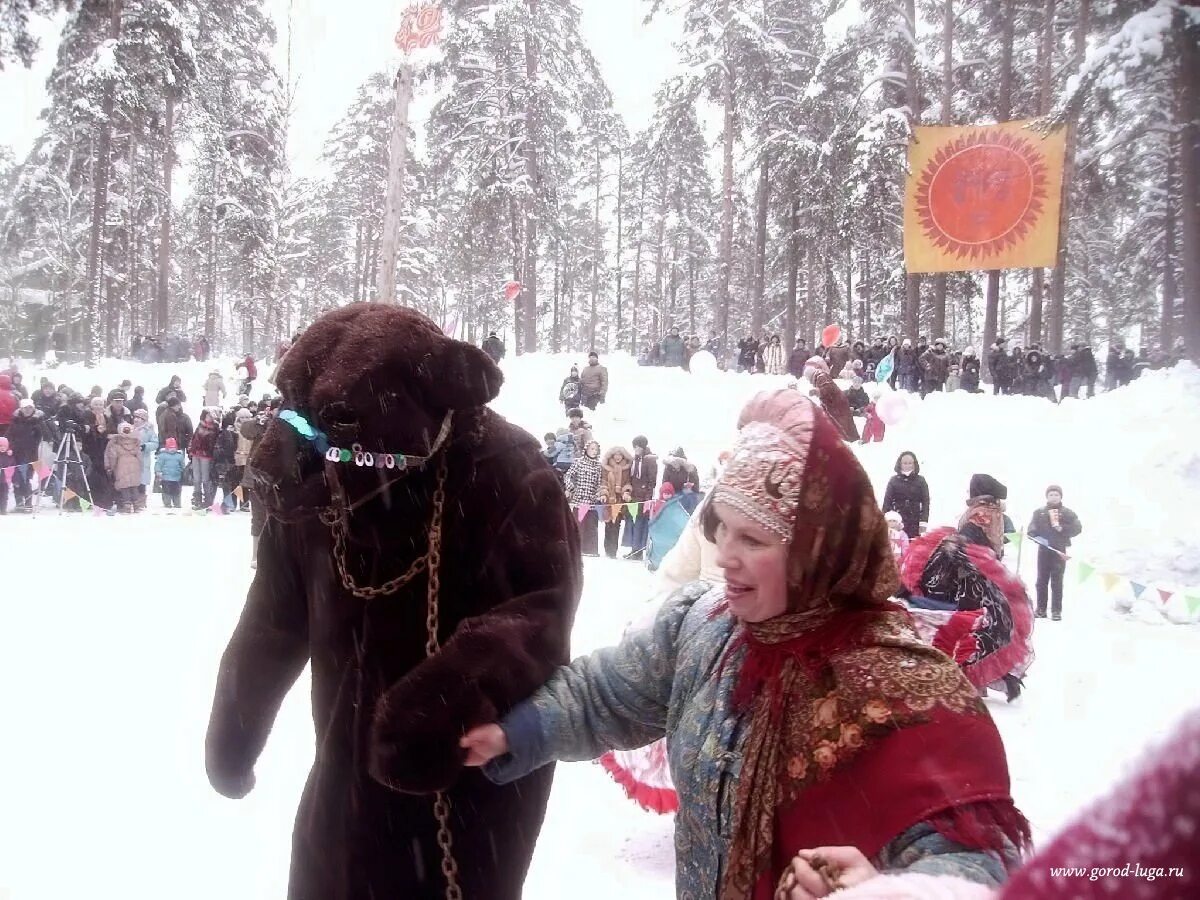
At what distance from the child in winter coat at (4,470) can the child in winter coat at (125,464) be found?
4.05ft

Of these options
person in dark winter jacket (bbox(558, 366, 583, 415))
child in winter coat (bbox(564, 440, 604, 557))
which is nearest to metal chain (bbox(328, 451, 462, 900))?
child in winter coat (bbox(564, 440, 604, 557))

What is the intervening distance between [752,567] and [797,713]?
0.26 m

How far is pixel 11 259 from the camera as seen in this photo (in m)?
28.8

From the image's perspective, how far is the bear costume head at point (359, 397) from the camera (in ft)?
5.82

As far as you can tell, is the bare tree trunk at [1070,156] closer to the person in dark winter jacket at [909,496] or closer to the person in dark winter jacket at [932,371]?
the person in dark winter jacket at [932,371]

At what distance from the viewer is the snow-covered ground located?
361 centimetres

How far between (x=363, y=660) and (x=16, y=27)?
226 inches

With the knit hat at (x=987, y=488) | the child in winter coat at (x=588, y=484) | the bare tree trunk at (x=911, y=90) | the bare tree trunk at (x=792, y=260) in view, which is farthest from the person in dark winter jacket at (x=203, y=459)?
the bare tree trunk at (x=792, y=260)

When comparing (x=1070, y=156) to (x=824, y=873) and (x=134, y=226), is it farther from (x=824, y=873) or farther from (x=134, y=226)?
(x=134, y=226)

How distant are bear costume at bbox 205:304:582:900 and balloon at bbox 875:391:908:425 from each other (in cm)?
1645

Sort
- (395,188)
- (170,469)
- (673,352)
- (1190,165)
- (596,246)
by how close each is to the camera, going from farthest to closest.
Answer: (596,246)
(673,352)
(170,469)
(395,188)
(1190,165)

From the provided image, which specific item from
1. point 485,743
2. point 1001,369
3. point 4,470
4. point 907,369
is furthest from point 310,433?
point 1001,369

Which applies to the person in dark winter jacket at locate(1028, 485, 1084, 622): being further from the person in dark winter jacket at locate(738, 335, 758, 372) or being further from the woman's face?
the person in dark winter jacket at locate(738, 335, 758, 372)

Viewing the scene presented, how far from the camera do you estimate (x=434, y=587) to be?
1.86 meters
